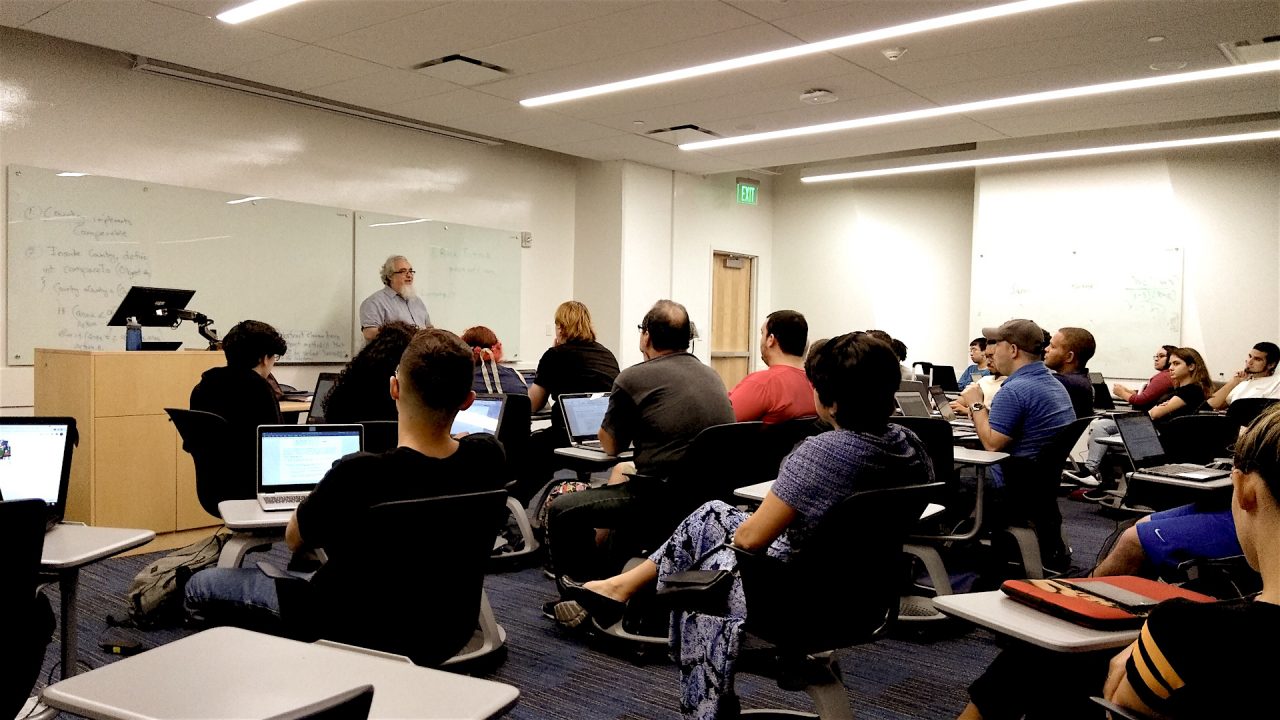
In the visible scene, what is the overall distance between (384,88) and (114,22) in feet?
5.59

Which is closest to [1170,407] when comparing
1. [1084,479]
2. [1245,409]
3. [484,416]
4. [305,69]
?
[1084,479]

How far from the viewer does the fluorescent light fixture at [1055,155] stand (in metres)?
7.57

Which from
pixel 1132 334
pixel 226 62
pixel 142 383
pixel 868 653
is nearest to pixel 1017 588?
pixel 868 653

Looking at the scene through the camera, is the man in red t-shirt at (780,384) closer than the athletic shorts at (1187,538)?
No

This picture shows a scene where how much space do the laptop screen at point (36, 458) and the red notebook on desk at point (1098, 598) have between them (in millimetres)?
2464

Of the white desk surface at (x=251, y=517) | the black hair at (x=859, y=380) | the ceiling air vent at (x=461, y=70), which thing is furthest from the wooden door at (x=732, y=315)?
the black hair at (x=859, y=380)

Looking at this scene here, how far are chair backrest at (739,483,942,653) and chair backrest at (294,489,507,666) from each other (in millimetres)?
667

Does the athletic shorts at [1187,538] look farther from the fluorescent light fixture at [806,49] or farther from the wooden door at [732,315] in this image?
the wooden door at [732,315]

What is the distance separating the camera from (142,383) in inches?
194

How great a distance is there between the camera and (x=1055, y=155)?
8.40m

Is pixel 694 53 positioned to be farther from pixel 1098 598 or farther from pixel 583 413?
pixel 1098 598

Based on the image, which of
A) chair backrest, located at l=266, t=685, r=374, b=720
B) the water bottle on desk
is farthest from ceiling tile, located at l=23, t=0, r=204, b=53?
chair backrest, located at l=266, t=685, r=374, b=720

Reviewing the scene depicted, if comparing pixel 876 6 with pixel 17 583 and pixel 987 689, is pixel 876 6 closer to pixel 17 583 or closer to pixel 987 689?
pixel 987 689

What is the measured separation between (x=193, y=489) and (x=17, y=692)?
148 inches
